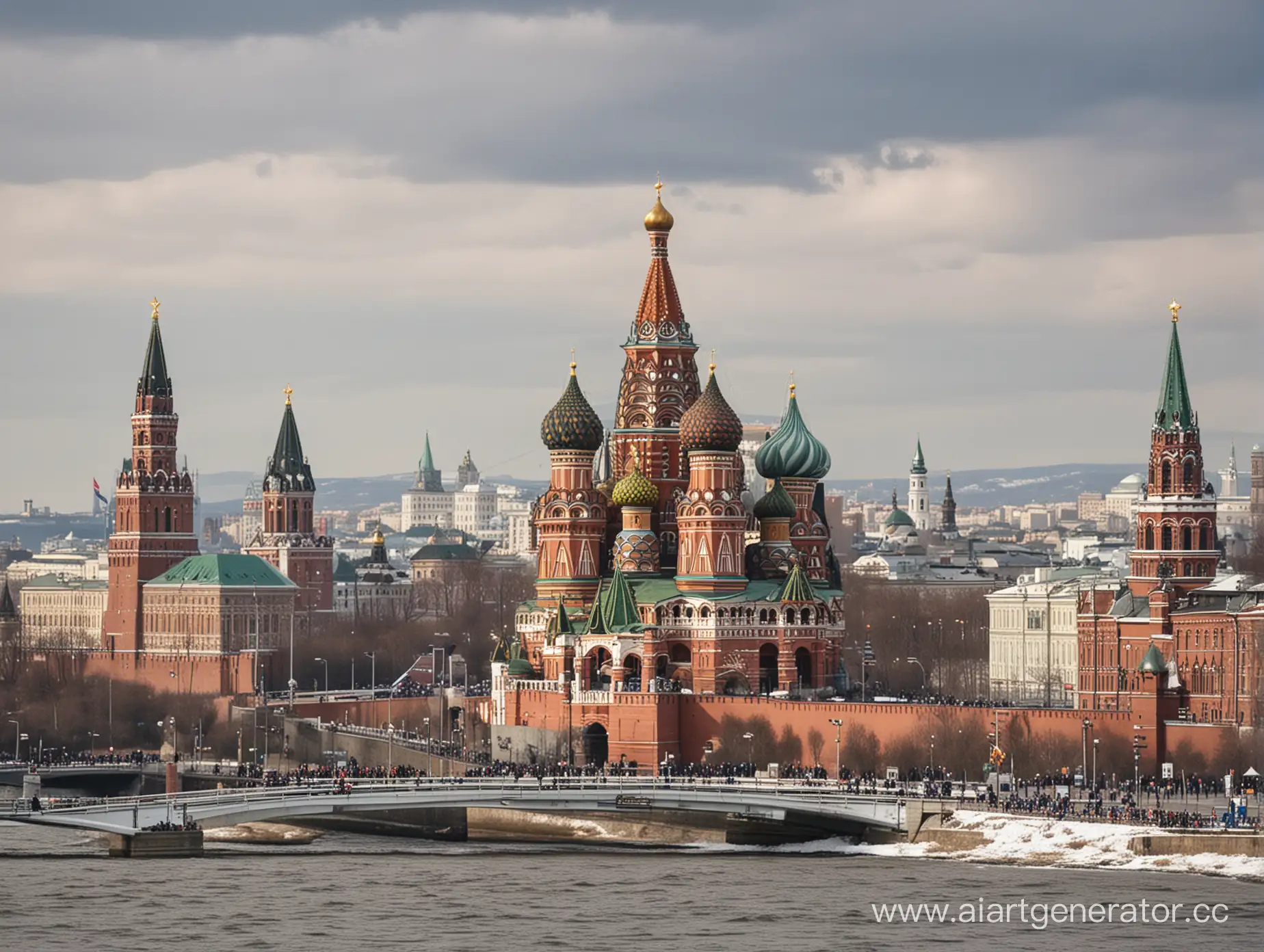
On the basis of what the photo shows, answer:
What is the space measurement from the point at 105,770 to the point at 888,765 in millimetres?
29130

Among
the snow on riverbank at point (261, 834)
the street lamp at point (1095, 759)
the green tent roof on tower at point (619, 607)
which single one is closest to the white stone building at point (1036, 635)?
the green tent roof on tower at point (619, 607)

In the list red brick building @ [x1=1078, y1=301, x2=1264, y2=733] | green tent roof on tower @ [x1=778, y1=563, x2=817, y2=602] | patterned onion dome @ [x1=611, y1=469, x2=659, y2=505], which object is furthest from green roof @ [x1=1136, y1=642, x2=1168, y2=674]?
patterned onion dome @ [x1=611, y1=469, x2=659, y2=505]

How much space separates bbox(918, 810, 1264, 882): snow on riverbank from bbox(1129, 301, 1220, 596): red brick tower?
27.9 meters

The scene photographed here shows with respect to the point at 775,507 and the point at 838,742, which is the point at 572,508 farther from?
the point at 838,742

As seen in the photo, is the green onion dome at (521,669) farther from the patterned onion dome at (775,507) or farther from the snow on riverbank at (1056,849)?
the snow on riverbank at (1056,849)

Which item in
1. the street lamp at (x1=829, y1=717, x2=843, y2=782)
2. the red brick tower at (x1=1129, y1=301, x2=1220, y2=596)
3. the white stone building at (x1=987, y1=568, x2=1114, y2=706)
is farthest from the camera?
the white stone building at (x1=987, y1=568, x2=1114, y2=706)

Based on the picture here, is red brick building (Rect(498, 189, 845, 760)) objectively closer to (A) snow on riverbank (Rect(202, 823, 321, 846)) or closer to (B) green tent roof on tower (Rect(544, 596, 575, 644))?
(B) green tent roof on tower (Rect(544, 596, 575, 644))

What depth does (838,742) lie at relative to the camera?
118500mm

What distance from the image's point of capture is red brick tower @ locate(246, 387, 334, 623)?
185625mm

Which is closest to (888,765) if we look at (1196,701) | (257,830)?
(1196,701)

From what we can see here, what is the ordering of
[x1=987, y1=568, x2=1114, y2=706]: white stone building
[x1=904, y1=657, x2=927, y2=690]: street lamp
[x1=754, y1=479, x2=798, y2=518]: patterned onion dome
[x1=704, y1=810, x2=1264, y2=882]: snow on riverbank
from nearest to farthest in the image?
[x1=704, y1=810, x2=1264, y2=882]: snow on riverbank
[x1=754, y1=479, x2=798, y2=518]: patterned onion dome
[x1=904, y1=657, x2=927, y2=690]: street lamp
[x1=987, y1=568, x2=1114, y2=706]: white stone building

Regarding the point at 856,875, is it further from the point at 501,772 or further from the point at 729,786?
the point at 501,772

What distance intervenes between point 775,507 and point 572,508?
24.6 ft

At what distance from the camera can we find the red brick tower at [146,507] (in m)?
171
